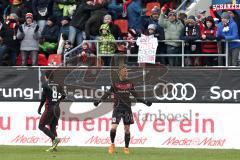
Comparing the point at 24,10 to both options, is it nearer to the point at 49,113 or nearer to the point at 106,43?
the point at 106,43

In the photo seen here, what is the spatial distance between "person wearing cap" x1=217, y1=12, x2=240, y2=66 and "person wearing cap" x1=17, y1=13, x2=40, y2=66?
599cm

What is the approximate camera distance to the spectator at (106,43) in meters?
23.5

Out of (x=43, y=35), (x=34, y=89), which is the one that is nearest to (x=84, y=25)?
(x=43, y=35)

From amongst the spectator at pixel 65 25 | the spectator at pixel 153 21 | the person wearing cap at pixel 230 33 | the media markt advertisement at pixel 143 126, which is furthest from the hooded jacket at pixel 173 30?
the spectator at pixel 65 25

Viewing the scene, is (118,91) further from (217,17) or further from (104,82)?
(217,17)

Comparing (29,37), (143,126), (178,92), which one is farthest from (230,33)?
(29,37)

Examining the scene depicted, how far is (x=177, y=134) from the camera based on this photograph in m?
22.2

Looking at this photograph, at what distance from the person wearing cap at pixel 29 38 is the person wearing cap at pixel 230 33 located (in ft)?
19.7

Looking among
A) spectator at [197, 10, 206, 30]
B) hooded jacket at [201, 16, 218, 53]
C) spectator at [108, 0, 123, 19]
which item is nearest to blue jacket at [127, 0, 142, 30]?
spectator at [108, 0, 123, 19]

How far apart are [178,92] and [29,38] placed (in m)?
5.47

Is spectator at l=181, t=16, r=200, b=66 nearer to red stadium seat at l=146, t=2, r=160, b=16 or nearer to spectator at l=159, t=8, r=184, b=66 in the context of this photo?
spectator at l=159, t=8, r=184, b=66

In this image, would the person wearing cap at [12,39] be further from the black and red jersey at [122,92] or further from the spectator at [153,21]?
the black and red jersey at [122,92]

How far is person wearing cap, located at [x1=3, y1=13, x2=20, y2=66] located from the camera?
2503 centimetres

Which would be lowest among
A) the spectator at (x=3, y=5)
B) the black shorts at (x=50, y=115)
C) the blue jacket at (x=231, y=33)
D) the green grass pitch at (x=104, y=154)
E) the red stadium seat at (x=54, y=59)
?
the green grass pitch at (x=104, y=154)
